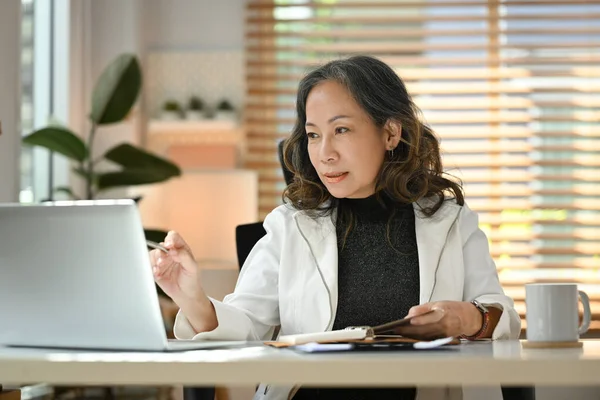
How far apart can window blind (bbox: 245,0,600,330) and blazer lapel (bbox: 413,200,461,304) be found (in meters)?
2.76

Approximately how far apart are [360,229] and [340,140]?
0.67 feet

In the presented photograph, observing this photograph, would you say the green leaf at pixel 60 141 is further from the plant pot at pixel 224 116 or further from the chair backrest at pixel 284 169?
the chair backrest at pixel 284 169

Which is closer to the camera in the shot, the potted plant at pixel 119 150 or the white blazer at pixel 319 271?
the white blazer at pixel 319 271

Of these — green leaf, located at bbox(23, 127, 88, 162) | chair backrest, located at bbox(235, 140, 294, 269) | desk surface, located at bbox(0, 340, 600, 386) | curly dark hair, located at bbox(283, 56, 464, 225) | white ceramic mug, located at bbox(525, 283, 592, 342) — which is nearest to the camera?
desk surface, located at bbox(0, 340, 600, 386)

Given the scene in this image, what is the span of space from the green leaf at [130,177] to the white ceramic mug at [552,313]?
2.79 m

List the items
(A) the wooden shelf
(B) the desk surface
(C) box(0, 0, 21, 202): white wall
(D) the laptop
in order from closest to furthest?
(B) the desk surface, (D) the laptop, (C) box(0, 0, 21, 202): white wall, (A) the wooden shelf

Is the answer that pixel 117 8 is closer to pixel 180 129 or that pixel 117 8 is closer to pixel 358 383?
pixel 180 129

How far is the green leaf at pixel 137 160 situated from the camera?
4.03 m

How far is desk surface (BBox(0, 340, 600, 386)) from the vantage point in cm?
99

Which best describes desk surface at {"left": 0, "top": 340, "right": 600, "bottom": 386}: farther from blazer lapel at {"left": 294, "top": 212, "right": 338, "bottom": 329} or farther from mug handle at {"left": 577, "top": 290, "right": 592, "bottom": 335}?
blazer lapel at {"left": 294, "top": 212, "right": 338, "bottom": 329}

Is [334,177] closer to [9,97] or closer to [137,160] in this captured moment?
[9,97]

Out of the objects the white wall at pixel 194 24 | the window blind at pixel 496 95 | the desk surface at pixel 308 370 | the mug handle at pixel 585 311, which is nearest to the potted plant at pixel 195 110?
the window blind at pixel 496 95

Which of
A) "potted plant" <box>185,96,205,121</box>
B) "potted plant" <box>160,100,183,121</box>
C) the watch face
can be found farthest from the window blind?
the watch face

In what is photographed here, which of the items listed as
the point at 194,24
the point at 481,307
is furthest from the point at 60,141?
the point at 481,307
